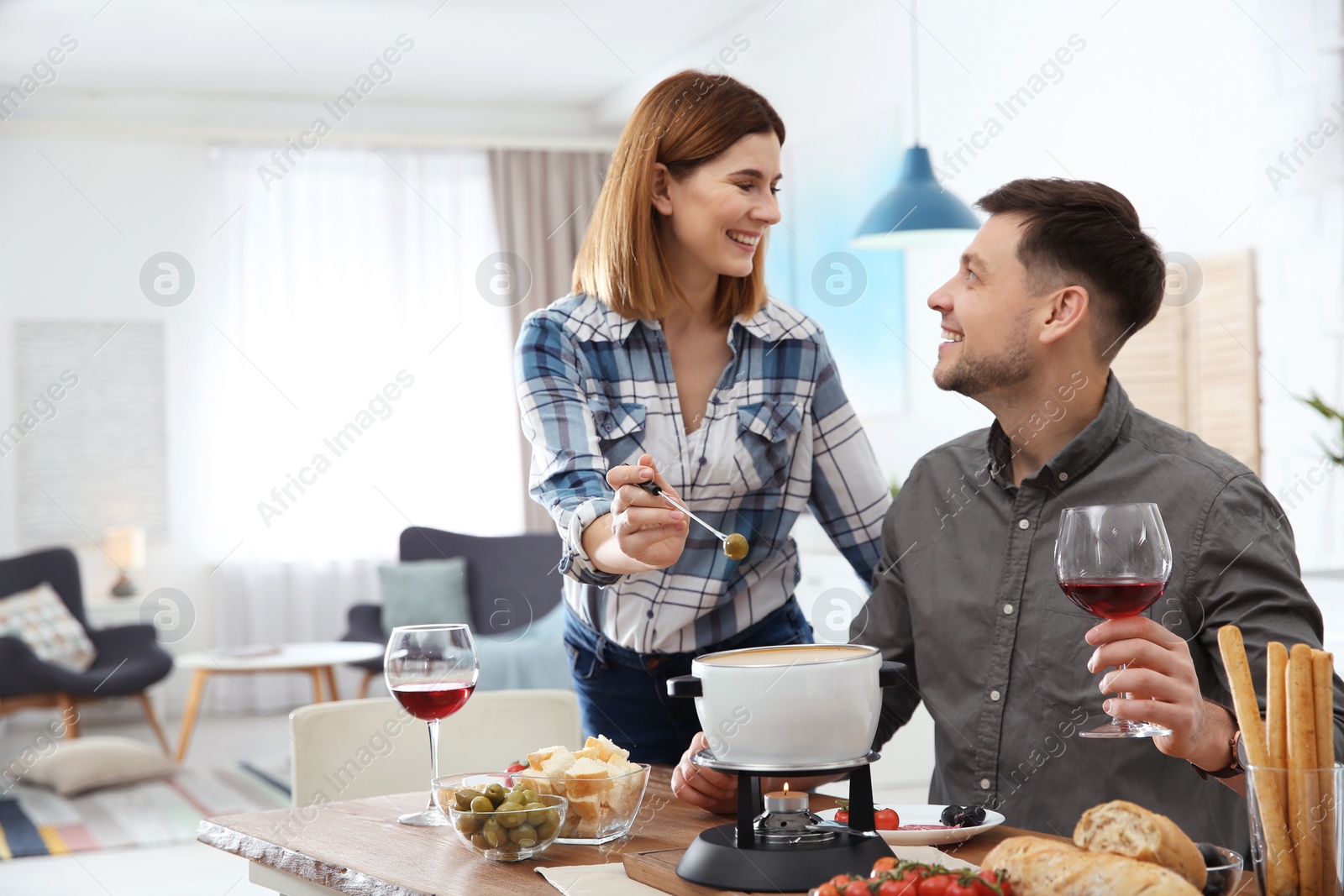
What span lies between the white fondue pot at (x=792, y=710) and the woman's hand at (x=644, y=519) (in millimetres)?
384

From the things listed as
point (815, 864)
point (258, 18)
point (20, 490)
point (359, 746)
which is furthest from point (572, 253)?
point (815, 864)

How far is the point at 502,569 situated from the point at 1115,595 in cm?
568

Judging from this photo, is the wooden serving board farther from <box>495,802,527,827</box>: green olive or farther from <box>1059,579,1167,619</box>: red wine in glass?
<box>1059,579,1167,619</box>: red wine in glass

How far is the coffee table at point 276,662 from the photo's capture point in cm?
575

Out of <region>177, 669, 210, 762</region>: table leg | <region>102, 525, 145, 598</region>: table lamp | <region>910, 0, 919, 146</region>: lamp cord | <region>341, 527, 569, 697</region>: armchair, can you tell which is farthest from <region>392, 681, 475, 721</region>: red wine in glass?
<region>102, 525, 145, 598</region>: table lamp

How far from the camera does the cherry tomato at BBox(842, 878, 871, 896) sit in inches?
35.7

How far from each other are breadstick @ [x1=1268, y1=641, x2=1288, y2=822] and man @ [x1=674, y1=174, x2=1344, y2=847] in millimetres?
403

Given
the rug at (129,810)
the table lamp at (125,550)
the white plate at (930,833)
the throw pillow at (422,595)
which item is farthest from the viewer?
the table lamp at (125,550)

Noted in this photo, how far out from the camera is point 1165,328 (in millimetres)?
4086

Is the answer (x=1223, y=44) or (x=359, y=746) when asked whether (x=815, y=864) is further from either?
(x=1223, y=44)

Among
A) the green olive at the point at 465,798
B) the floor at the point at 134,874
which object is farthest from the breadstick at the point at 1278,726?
the floor at the point at 134,874

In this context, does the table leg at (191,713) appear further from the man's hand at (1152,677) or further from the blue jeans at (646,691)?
the man's hand at (1152,677)

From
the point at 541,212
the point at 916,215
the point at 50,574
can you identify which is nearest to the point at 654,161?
the point at 916,215

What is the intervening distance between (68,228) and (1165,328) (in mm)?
5779
